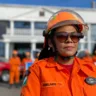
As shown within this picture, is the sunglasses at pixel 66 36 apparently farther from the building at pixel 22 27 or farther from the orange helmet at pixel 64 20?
the building at pixel 22 27

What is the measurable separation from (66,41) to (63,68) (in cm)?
20

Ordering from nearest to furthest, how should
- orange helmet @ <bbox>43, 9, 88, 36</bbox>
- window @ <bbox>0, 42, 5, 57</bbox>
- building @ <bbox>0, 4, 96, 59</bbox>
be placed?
orange helmet @ <bbox>43, 9, 88, 36</bbox>, building @ <bbox>0, 4, 96, 59</bbox>, window @ <bbox>0, 42, 5, 57</bbox>

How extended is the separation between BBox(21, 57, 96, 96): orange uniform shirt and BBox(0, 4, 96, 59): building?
42161 millimetres

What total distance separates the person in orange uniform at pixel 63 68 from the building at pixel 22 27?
138ft

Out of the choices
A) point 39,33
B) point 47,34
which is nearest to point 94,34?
point 39,33

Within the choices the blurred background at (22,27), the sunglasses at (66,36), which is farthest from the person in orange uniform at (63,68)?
the blurred background at (22,27)

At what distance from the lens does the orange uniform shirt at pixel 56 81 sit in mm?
3062

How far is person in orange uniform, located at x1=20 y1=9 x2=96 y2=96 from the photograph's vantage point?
3078 millimetres

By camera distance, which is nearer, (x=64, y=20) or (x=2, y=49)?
(x=64, y=20)

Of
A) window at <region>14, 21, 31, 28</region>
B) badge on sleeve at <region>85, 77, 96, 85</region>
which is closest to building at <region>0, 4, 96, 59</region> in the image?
window at <region>14, 21, 31, 28</region>

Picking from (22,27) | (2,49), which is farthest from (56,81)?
(2,49)

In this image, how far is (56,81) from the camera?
3.10 metres

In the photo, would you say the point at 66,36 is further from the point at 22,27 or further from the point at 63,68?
the point at 22,27

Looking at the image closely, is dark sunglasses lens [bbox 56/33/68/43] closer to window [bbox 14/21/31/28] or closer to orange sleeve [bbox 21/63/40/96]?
orange sleeve [bbox 21/63/40/96]
